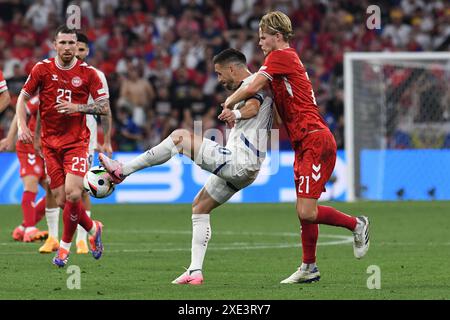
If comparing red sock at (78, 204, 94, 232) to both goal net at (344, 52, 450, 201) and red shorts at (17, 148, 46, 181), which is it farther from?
goal net at (344, 52, 450, 201)

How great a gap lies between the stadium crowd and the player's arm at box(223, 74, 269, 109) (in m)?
14.0

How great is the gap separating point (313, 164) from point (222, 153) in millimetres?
849

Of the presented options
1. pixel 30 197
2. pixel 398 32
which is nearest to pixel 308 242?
pixel 30 197

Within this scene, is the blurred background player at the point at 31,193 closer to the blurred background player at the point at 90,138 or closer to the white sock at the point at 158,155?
the blurred background player at the point at 90,138

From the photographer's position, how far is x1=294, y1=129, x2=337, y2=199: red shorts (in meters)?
9.86

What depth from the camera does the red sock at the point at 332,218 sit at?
32.6 feet

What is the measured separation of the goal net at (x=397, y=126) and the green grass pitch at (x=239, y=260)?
2649 millimetres

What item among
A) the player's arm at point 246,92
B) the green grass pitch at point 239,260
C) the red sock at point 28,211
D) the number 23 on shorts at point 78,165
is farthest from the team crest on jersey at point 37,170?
the player's arm at point 246,92

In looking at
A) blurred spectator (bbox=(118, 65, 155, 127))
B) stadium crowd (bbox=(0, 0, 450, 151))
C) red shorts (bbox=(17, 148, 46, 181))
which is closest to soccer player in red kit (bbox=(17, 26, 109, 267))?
red shorts (bbox=(17, 148, 46, 181))

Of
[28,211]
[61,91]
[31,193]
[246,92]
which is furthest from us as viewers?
[31,193]

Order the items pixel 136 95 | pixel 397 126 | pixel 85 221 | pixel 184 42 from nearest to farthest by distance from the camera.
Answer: pixel 85 221
pixel 397 126
pixel 136 95
pixel 184 42

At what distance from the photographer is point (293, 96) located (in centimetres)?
986

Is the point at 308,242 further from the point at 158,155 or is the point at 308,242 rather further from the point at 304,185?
the point at 158,155

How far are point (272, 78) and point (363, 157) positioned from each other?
1374 cm
